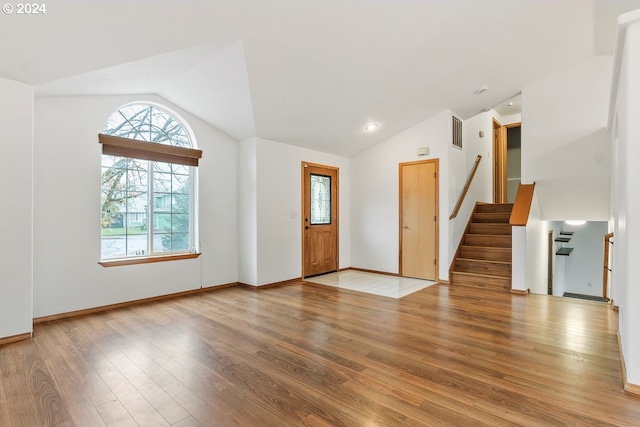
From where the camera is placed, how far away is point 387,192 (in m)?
6.19

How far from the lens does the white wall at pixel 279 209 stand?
202 inches

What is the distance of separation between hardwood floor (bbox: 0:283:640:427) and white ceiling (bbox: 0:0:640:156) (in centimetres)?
263

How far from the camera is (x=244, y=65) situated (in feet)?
11.2

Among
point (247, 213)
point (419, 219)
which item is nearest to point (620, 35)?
point (419, 219)

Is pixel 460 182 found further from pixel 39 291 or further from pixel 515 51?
pixel 39 291

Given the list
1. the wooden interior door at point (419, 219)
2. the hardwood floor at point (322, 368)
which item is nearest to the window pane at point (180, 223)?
the hardwood floor at point (322, 368)

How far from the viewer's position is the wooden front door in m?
5.88

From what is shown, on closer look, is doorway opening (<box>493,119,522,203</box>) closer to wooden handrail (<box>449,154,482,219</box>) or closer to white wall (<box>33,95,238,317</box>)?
wooden handrail (<box>449,154,482,219</box>)

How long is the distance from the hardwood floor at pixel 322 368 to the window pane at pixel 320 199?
8.09 feet

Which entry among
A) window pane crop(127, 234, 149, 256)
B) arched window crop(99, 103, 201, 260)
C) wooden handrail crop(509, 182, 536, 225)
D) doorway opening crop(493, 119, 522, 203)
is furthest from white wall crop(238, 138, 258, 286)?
doorway opening crop(493, 119, 522, 203)

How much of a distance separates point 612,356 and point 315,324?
2.60 m

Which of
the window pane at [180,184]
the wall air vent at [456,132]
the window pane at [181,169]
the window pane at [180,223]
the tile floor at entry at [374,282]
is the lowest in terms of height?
the tile floor at entry at [374,282]

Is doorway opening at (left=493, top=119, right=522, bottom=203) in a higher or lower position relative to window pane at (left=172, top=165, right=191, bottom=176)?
higher

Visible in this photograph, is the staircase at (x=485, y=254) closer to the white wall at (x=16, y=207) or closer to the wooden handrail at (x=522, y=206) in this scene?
the wooden handrail at (x=522, y=206)
